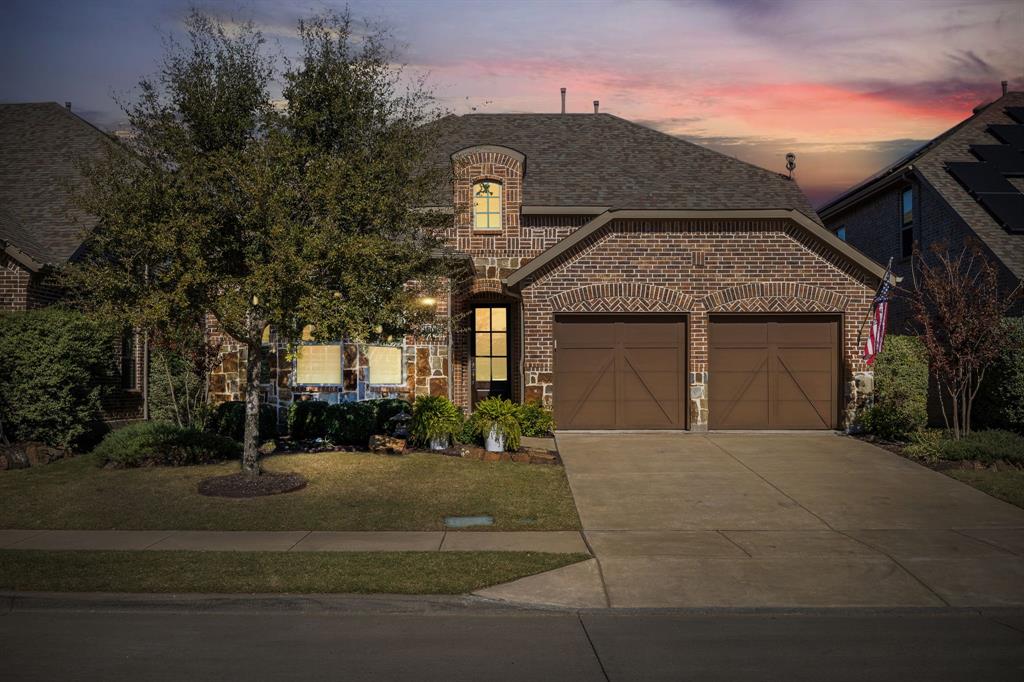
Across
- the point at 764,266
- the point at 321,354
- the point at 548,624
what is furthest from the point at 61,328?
the point at 764,266

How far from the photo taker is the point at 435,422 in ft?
50.5

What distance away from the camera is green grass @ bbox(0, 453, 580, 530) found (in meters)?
10.3

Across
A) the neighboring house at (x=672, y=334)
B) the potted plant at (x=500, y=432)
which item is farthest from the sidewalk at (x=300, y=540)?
the neighboring house at (x=672, y=334)

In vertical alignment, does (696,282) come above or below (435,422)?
above

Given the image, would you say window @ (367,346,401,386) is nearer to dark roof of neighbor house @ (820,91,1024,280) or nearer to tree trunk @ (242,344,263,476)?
tree trunk @ (242,344,263,476)

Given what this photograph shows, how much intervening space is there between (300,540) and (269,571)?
4.77ft

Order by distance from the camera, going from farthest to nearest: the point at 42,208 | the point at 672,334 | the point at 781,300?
the point at 42,208, the point at 672,334, the point at 781,300

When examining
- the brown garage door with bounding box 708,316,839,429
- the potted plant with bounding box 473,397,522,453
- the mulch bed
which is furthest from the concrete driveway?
the mulch bed

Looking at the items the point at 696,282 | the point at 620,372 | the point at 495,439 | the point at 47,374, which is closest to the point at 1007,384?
the point at 696,282

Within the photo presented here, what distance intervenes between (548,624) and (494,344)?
15309 mm

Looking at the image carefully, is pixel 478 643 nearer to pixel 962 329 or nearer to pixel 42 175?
pixel 962 329

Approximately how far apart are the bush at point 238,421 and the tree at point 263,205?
4.77 metres

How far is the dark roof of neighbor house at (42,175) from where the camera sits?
17.7m

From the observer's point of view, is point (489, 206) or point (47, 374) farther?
point (489, 206)
